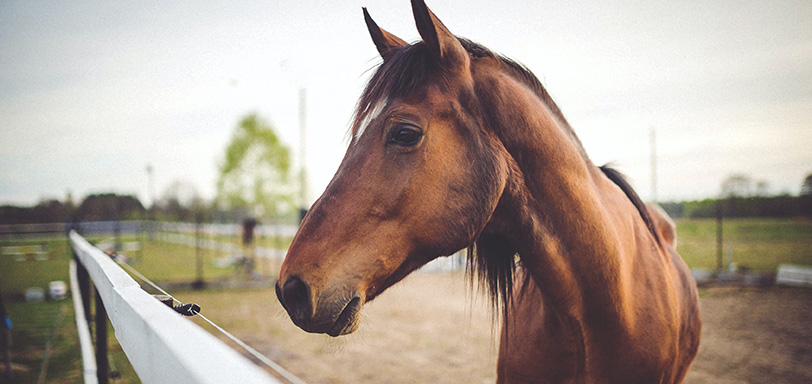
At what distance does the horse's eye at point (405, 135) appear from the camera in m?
1.32

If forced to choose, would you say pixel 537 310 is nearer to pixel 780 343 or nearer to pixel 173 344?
pixel 173 344

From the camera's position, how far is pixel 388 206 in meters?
1.26

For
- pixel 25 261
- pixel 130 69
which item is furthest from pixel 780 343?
pixel 25 261

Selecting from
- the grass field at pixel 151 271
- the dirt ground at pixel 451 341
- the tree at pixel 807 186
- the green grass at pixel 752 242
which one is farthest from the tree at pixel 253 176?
the tree at pixel 807 186

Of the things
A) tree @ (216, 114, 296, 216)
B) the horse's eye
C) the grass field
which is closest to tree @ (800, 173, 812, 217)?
the grass field

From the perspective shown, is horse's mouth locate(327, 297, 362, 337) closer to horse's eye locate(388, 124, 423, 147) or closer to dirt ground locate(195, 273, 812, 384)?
horse's eye locate(388, 124, 423, 147)

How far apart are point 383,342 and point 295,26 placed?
511cm

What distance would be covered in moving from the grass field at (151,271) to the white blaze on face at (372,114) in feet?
15.9

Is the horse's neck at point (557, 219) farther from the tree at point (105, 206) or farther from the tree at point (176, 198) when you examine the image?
the tree at point (176, 198)

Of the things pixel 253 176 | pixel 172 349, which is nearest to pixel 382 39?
pixel 172 349

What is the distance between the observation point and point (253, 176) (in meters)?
25.0

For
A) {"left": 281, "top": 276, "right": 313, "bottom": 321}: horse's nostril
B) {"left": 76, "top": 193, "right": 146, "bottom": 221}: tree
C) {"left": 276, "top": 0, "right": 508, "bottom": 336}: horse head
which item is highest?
{"left": 276, "top": 0, "right": 508, "bottom": 336}: horse head

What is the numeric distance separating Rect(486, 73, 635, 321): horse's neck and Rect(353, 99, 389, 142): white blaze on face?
452 mm

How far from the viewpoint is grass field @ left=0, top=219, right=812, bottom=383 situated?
5.00 m
